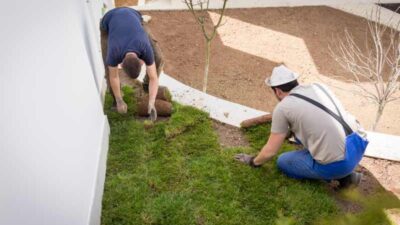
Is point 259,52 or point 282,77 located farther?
point 259,52

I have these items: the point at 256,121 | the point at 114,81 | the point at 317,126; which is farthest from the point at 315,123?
the point at 114,81

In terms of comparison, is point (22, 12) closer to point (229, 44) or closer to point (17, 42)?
point (17, 42)

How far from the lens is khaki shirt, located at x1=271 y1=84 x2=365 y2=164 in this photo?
148 inches

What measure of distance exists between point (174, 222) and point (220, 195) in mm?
570

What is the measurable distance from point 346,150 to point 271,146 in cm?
71

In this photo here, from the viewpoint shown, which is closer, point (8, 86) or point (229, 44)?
point (8, 86)

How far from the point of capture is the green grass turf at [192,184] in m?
3.96

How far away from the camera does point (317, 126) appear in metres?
3.78

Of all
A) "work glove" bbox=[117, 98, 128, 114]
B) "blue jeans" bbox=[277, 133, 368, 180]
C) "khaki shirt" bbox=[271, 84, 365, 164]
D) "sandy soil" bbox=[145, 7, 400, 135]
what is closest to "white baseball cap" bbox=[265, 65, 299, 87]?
"khaki shirt" bbox=[271, 84, 365, 164]

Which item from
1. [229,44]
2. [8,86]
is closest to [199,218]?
[8,86]

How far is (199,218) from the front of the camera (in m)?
3.94

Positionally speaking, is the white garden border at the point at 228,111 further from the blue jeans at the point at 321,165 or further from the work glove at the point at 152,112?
the blue jeans at the point at 321,165

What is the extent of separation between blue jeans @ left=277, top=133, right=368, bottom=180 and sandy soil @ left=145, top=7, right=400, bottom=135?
197 cm

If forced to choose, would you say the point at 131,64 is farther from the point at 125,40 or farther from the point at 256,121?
the point at 256,121
